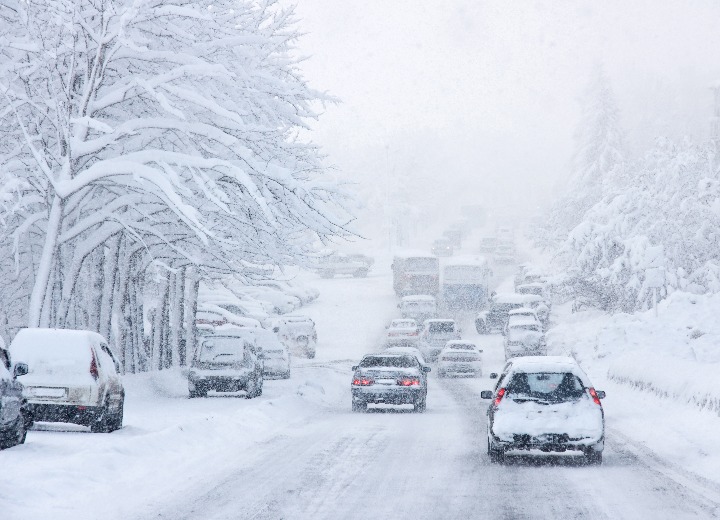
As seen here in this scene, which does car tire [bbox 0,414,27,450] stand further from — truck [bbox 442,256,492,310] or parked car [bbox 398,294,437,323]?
truck [bbox 442,256,492,310]

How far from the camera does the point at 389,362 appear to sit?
1118 inches

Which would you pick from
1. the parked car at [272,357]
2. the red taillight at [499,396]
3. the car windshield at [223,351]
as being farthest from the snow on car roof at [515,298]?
the red taillight at [499,396]

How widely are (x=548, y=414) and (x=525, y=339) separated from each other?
32.9m

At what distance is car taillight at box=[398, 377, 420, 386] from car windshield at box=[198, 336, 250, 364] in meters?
5.02

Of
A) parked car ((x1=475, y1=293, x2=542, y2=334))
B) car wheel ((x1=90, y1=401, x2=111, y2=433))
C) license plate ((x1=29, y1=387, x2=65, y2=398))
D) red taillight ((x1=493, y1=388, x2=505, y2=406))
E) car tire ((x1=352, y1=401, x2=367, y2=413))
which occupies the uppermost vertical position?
parked car ((x1=475, y1=293, x2=542, y2=334))

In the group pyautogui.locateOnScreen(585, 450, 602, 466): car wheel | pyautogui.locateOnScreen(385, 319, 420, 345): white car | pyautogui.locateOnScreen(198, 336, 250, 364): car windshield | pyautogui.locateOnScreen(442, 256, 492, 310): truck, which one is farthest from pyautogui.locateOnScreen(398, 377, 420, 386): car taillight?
pyautogui.locateOnScreen(442, 256, 492, 310): truck

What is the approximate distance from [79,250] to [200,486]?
44.3ft

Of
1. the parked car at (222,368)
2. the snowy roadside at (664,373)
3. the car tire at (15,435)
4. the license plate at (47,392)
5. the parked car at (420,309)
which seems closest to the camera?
the car tire at (15,435)

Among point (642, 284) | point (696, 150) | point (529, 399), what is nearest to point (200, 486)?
point (529, 399)

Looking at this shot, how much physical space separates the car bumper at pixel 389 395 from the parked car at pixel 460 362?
1580cm

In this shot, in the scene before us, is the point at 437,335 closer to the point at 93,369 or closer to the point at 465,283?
the point at 465,283

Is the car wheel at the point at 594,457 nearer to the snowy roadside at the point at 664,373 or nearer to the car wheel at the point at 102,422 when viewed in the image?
the snowy roadside at the point at 664,373

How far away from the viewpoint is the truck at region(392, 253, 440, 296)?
71062 mm

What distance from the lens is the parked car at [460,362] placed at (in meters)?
43.6
